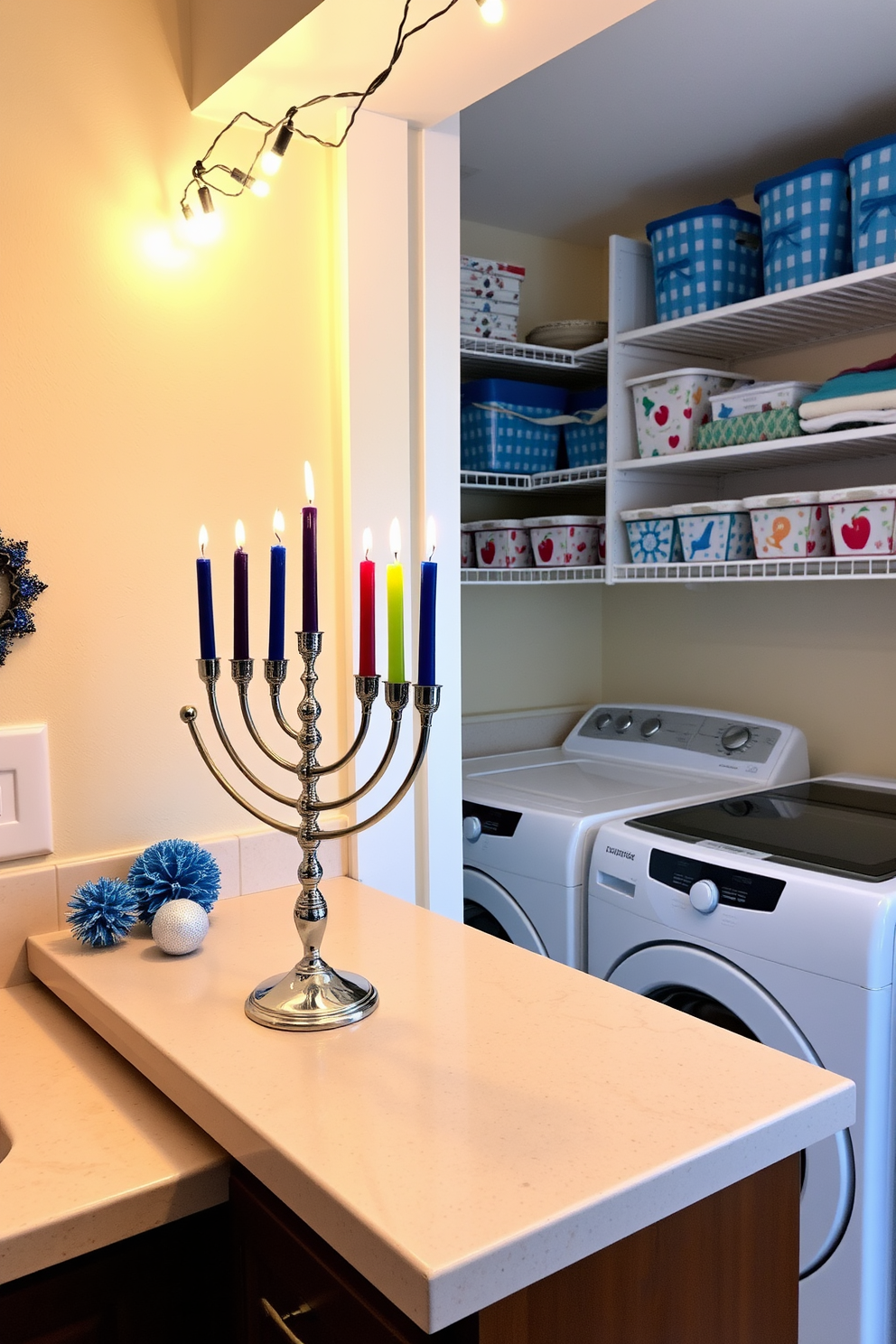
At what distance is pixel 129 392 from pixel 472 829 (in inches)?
51.1

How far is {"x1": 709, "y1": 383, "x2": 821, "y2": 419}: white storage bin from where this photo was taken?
7.02 ft

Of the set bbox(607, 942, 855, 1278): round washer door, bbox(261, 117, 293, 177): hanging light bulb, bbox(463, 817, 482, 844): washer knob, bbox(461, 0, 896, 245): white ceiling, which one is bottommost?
bbox(607, 942, 855, 1278): round washer door

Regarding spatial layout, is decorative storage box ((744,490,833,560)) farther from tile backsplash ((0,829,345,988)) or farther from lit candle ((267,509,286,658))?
lit candle ((267,509,286,658))

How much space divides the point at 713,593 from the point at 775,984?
1.33 meters

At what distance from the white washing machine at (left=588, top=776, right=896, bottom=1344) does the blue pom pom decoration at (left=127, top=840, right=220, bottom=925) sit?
921 millimetres

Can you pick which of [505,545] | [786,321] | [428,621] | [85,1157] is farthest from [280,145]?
[505,545]

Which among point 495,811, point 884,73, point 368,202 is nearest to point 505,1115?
point 368,202

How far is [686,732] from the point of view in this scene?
8.80ft

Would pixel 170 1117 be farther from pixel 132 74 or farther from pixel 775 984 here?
pixel 132 74

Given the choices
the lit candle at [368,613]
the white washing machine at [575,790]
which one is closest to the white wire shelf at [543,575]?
the white washing machine at [575,790]

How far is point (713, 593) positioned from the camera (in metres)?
2.78

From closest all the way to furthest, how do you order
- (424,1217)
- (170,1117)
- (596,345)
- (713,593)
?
(424,1217) → (170,1117) → (596,345) → (713,593)

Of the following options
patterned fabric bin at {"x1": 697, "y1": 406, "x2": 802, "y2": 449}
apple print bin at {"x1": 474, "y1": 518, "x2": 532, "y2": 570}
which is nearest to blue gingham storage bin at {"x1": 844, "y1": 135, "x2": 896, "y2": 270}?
patterned fabric bin at {"x1": 697, "y1": 406, "x2": 802, "y2": 449}

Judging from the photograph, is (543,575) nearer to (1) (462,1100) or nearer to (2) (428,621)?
(2) (428,621)
